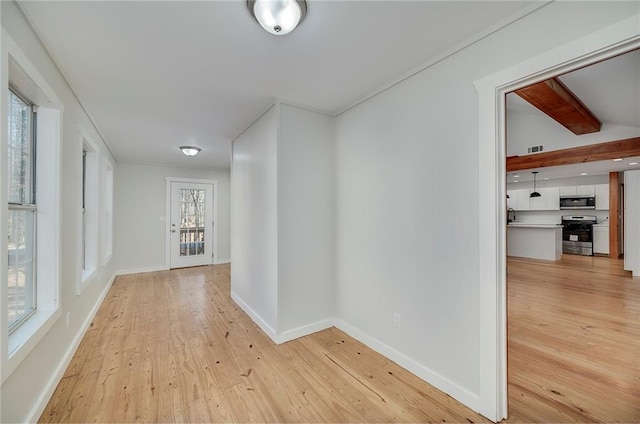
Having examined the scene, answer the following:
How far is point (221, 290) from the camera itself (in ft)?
14.5

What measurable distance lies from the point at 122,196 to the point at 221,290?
3264 millimetres

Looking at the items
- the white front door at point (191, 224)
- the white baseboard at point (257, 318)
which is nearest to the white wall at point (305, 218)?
the white baseboard at point (257, 318)

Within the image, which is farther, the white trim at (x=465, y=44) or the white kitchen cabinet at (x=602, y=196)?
the white kitchen cabinet at (x=602, y=196)

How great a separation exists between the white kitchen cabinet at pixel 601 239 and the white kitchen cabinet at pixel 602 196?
607 millimetres

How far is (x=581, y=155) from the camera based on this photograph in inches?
181

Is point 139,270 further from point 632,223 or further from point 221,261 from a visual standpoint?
point 632,223

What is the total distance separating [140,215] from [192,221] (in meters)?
1.05

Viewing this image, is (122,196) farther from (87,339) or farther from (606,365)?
(606,365)

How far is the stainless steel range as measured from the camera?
309 inches

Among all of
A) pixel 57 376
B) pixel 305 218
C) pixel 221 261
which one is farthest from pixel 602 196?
pixel 57 376

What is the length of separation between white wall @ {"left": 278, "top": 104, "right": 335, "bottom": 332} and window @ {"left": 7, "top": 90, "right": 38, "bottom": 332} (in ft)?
5.97

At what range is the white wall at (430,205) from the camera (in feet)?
5.29

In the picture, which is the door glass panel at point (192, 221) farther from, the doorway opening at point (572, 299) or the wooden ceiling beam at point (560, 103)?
the wooden ceiling beam at point (560, 103)

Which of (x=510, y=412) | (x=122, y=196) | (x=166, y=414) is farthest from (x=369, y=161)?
(x=122, y=196)
